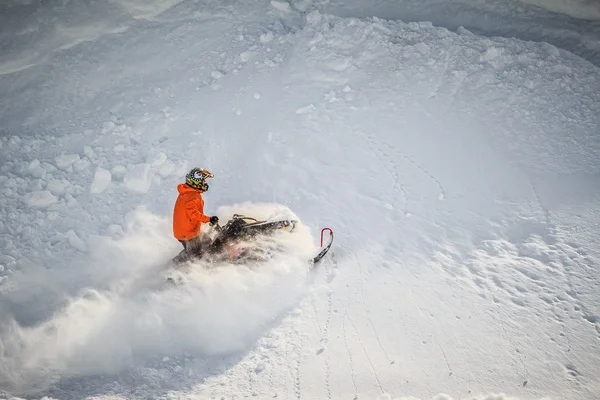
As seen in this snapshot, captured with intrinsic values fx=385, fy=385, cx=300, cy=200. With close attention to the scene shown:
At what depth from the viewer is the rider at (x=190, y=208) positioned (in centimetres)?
640

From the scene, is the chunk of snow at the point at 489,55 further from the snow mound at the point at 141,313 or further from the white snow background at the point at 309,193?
the snow mound at the point at 141,313

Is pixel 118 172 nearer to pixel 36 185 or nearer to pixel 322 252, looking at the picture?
pixel 36 185

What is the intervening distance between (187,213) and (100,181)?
2.95m

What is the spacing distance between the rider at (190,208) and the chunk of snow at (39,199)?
315cm

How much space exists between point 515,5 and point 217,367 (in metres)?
12.0

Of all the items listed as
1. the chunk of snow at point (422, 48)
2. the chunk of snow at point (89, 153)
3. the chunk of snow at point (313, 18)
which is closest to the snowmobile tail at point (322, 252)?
the chunk of snow at point (89, 153)

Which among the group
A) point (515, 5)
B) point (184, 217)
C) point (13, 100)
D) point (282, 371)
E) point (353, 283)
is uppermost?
point (515, 5)

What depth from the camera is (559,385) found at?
4.92 m

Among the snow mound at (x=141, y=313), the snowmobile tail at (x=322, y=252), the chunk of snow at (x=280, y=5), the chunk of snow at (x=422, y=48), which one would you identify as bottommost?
the snow mound at (x=141, y=313)

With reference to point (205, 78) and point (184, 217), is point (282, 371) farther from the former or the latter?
point (205, 78)

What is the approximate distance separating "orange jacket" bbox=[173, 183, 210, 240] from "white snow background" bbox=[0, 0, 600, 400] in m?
0.77

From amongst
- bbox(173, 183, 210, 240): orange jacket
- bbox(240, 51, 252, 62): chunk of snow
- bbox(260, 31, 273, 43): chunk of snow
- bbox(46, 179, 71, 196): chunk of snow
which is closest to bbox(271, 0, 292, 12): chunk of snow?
bbox(260, 31, 273, 43): chunk of snow

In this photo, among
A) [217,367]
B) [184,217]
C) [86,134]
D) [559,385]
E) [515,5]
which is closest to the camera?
[559,385]

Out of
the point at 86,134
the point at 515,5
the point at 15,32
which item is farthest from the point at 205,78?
the point at 515,5
